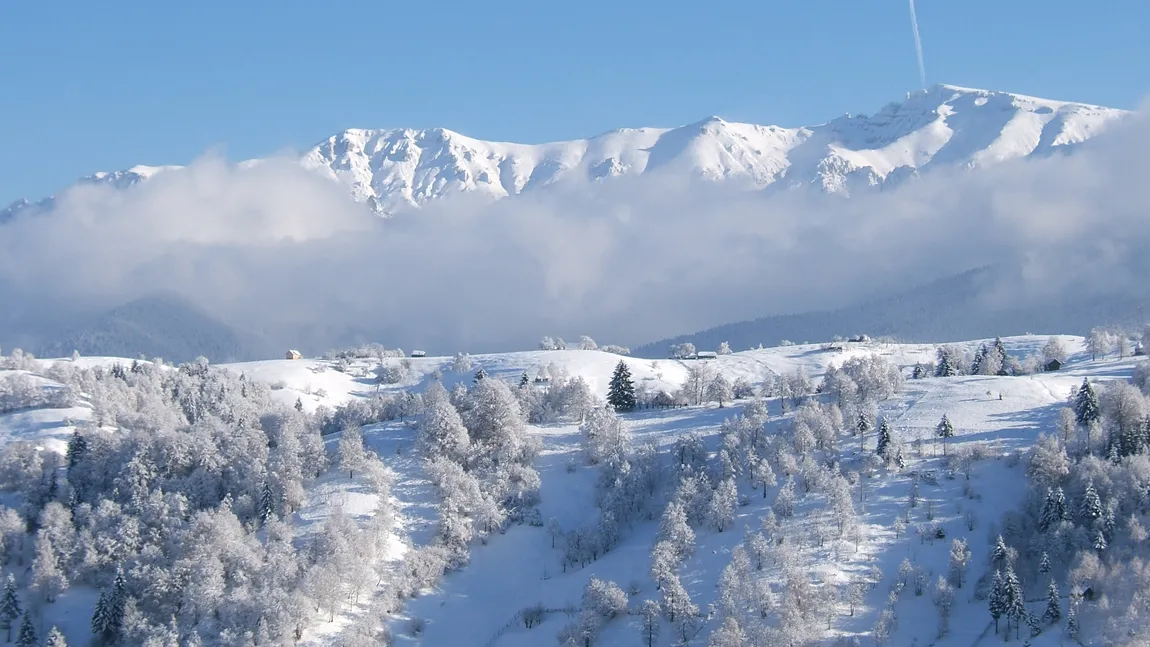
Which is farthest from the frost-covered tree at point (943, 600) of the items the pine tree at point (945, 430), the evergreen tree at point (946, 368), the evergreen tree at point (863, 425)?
the evergreen tree at point (946, 368)

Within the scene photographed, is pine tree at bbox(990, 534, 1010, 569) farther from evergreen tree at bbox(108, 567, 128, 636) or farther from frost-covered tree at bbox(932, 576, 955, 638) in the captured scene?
evergreen tree at bbox(108, 567, 128, 636)

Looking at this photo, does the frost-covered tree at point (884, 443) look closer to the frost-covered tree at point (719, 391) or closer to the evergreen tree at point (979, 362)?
the frost-covered tree at point (719, 391)

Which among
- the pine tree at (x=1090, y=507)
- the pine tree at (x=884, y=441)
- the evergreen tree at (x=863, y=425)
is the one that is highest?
the evergreen tree at (x=863, y=425)

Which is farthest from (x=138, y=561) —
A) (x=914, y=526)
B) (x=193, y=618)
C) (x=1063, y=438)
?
(x=1063, y=438)

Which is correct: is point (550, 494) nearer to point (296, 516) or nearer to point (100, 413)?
point (296, 516)

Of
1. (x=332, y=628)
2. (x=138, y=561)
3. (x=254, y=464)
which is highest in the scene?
(x=254, y=464)

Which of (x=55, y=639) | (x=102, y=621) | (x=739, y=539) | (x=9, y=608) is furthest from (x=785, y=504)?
(x=9, y=608)

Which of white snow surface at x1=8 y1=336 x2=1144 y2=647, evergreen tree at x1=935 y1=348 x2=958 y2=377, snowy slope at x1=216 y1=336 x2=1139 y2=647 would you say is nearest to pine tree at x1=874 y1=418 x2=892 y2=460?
snowy slope at x1=216 y1=336 x2=1139 y2=647
